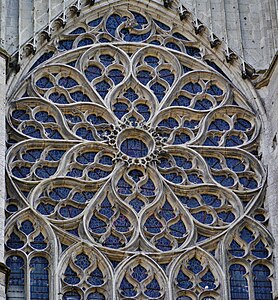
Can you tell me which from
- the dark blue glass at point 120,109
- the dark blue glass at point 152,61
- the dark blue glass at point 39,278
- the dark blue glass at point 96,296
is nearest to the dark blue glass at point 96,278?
the dark blue glass at point 96,296

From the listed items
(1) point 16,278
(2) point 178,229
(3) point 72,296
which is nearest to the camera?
(3) point 72,296

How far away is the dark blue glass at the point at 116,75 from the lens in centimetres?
2858

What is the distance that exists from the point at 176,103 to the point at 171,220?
264cm

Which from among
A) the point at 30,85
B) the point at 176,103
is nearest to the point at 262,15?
the point at 176,103

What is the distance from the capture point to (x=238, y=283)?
26484 mm

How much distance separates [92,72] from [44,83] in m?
0.96

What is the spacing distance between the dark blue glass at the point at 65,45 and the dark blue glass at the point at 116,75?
973 millimetres

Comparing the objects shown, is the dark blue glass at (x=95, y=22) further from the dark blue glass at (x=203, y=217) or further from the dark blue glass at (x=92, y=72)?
the dark blue glass at (x=203, y=217)

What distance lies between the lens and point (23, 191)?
88.3 ft

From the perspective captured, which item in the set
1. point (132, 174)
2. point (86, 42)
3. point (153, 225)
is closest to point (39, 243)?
point (153, 225)

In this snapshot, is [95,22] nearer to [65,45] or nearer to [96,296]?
[65,45]

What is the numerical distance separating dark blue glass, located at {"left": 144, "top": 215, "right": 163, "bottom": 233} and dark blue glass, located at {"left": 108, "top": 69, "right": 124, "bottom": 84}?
3.01 metres

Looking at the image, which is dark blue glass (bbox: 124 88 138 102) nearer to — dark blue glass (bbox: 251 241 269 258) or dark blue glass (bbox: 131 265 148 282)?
dark blue glass (bbox: 131 265 148 282)

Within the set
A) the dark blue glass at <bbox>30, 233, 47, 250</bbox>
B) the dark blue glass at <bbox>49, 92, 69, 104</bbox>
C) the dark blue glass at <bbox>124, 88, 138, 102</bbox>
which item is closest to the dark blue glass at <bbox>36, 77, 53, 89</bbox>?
the dark blue glass at <bbox>49, 92, 69, 104</bbox>
